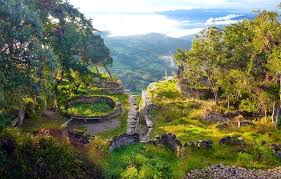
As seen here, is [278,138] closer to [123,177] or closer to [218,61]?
[218,61]

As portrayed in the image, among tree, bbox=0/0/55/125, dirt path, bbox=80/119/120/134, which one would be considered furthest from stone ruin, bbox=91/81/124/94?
tree, bbox=0/0/55/125

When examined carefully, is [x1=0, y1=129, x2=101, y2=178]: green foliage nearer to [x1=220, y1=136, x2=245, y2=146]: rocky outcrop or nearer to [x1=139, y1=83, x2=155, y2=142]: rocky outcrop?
[x1=220, y1=136, x2=245, y2=146]: rocky outcrop

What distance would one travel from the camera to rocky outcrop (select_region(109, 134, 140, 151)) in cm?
3815

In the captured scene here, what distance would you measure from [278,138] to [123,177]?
749 inches

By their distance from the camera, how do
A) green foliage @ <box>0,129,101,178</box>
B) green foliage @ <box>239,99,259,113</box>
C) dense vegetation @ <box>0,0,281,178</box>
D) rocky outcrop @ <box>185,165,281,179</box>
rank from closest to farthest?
green foliage @ <box>0,129,101,178</box> → dense vegetation @ <box>0,0,281,178</box> → rocky outcrop @ <box>185,165,281,179</box> → green foliage @ <box>239,99,259,113</box>

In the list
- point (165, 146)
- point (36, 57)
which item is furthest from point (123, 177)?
point (36, 57)

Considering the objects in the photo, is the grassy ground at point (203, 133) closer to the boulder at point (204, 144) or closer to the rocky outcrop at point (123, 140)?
the boulder at point (204, 144)

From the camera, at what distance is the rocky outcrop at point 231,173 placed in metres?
33.8

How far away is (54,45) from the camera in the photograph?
51312 millimetres

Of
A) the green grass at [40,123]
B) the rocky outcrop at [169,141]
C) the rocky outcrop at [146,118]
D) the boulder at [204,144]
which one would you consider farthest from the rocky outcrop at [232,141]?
the green grass at [40,123]

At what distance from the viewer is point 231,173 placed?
112 ft

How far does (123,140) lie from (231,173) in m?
9.76

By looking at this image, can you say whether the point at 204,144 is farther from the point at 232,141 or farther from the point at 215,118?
the point at 215,118

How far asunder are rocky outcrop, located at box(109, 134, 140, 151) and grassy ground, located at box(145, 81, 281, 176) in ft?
15.9
